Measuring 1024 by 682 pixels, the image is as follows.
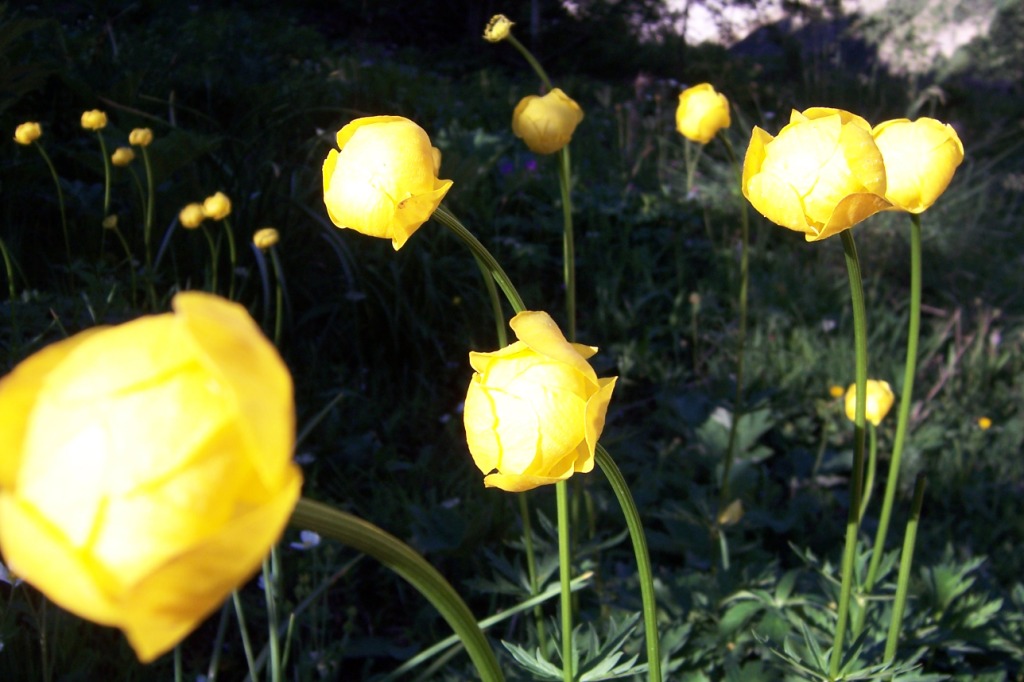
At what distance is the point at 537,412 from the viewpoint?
50 cm

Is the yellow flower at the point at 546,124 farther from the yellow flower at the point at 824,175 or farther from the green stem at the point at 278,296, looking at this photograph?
the green stem at the point at 278,296

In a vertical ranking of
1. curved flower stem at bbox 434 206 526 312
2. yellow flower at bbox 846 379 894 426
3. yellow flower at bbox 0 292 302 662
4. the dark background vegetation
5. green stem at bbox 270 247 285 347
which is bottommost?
the dark background vegetation

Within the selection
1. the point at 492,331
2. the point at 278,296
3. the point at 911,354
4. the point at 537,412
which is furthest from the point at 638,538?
the point at 492,331

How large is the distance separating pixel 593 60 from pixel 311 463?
455 cm

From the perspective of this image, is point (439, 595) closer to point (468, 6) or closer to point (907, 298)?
point (907, 298)

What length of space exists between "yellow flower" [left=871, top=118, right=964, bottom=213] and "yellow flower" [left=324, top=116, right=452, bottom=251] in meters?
0.38

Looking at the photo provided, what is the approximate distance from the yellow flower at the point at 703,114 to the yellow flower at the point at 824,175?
51 cm

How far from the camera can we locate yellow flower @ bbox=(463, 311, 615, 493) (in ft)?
1.63

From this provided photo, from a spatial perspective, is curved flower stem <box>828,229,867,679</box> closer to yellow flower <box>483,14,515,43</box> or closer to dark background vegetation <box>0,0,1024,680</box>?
dark background vegetation <box>0,0,1024,680</box>

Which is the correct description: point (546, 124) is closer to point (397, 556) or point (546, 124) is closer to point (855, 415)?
point (855, 415)

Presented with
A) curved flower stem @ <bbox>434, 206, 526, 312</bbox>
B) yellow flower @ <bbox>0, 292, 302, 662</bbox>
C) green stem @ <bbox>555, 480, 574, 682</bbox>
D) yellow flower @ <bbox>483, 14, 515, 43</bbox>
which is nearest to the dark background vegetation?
green stem @ <bbox>555, 480, 574, 682</bbox>

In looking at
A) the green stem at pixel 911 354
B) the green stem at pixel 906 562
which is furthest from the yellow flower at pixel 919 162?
the green stem at pixel 906 562

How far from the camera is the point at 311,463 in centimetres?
154

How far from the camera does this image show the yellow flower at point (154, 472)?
→ 0.27 meters
